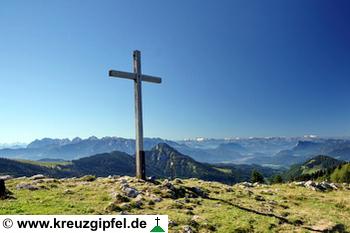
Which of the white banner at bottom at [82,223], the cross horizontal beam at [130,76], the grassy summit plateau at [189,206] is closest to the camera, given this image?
the white banner at bottom at [82,223]

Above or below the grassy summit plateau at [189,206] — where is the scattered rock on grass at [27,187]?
above

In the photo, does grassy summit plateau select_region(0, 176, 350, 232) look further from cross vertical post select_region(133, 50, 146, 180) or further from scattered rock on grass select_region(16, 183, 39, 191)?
cross vertical post select_region(133, 50, 146, 180)

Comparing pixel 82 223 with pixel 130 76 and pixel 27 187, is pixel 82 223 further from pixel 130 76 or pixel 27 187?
pixel 130 76

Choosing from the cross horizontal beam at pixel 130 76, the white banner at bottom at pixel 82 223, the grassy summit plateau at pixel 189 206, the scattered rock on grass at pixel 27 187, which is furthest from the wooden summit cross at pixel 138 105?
the white banner at bottom at pixel 82 223

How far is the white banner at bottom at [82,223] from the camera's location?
12359mm

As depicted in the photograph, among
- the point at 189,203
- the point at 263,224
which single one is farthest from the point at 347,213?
the point at 189,203

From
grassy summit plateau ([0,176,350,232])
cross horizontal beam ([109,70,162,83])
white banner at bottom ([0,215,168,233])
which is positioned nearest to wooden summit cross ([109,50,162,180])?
cross horizontal beam ([109,70,162,83])

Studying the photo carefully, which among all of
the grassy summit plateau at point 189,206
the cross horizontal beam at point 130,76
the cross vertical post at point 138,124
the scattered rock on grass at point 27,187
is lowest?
the grassy summit plateau at point 189,206

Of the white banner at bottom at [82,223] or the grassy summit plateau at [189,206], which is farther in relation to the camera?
the grassy summit plateau at [189,206]

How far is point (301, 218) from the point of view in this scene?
18.8 meters

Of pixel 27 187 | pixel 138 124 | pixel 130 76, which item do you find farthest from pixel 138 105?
pixel 27 187

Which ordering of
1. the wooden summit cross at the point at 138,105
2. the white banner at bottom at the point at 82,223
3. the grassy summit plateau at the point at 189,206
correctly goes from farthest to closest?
the wooden summit cross at the point at 138,105, the grassy summit plateau at the point at 189,206, the white banner at bottom at the point at 82,223

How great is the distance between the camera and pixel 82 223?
1305 cm

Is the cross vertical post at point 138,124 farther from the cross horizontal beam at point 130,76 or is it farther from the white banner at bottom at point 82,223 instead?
the white banner at bottom at point 82,223
